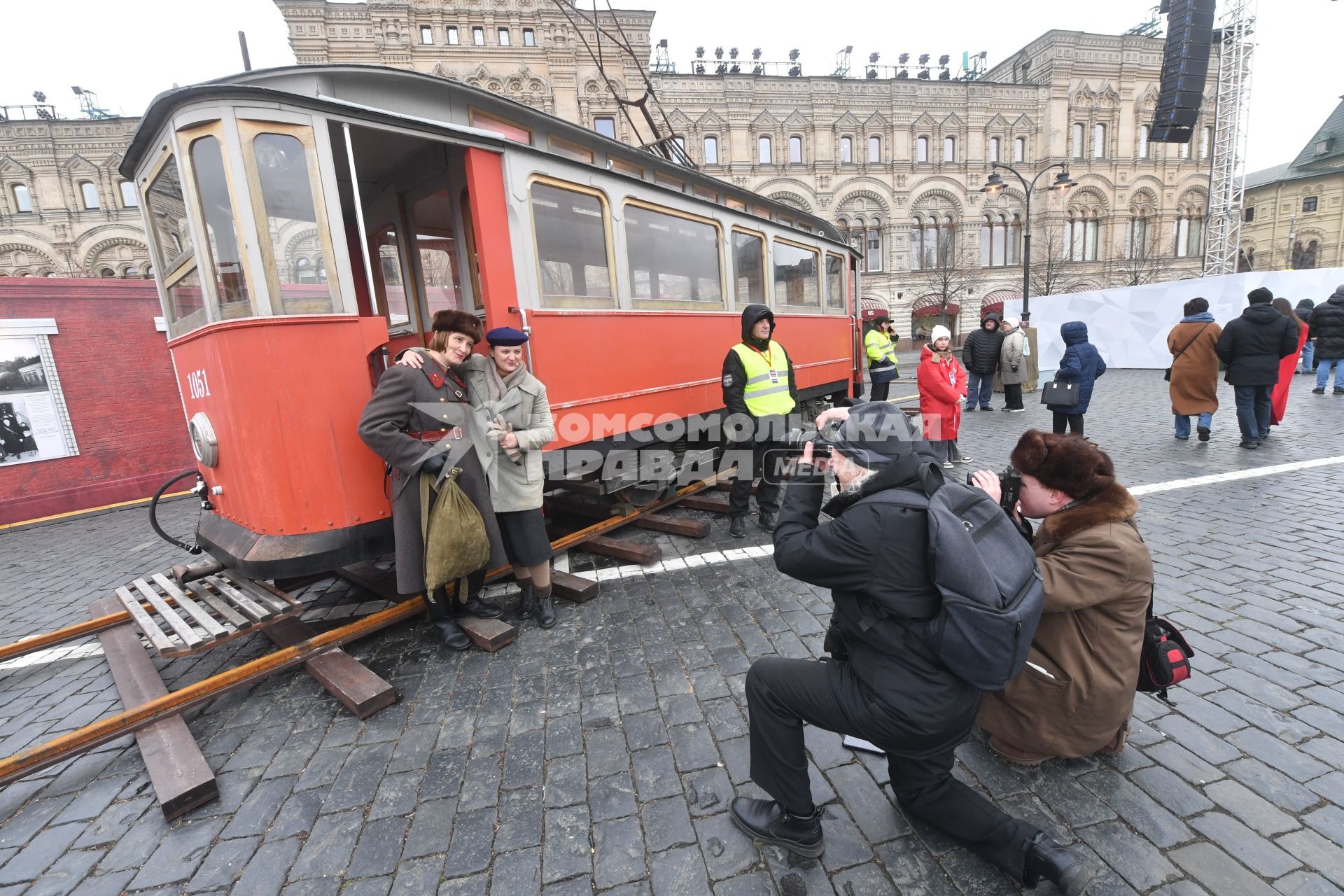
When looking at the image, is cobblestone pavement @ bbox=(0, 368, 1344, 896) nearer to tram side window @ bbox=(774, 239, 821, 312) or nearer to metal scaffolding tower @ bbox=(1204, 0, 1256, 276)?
tram side window @ bbox=(774, 239, 821, 312)

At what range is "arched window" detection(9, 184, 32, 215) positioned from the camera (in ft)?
88.0

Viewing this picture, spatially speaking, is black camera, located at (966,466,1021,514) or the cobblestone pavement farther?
black camera, located at (966,466,1021,514)

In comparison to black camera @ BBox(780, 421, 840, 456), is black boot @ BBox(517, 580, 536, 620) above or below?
below

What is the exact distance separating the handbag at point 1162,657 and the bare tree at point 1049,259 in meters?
37.5

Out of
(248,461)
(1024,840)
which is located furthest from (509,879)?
(248,461)

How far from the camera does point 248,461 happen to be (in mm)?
3033

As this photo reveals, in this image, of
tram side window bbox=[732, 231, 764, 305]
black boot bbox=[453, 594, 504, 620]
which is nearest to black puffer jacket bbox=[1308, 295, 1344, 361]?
tram side window bbox=[732, 231, 764, 305]

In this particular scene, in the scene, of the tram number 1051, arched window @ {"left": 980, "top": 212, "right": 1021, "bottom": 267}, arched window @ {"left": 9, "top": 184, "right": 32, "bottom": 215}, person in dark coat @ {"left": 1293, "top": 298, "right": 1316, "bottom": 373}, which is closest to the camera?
the tram number 1051

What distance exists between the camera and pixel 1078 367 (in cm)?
643

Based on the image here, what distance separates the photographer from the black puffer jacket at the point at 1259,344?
631cm

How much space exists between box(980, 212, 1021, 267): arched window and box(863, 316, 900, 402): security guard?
28833 millimetres

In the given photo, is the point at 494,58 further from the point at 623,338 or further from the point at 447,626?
the point at 447,626

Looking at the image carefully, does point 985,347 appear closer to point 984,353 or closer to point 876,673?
point 984,353

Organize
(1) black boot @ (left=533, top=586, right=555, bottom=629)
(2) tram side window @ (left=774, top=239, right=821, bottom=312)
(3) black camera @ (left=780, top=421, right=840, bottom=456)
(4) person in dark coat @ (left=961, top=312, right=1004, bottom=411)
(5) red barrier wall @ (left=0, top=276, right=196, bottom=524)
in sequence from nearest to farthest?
(3) black camera @ (left=780, top=421, right=840, bottom=456) → (1) black boot @ (left=533, top=586, right=555, bottom=629) → (2) tram side window @ (left=774, top=239, right=821, bottom=312) → (5) red barrier wall @ (left=0, top=276, right=196, bottom=524) → (4) person in dark coat @ (left=961, top=312, right=1004, bottom=411)
